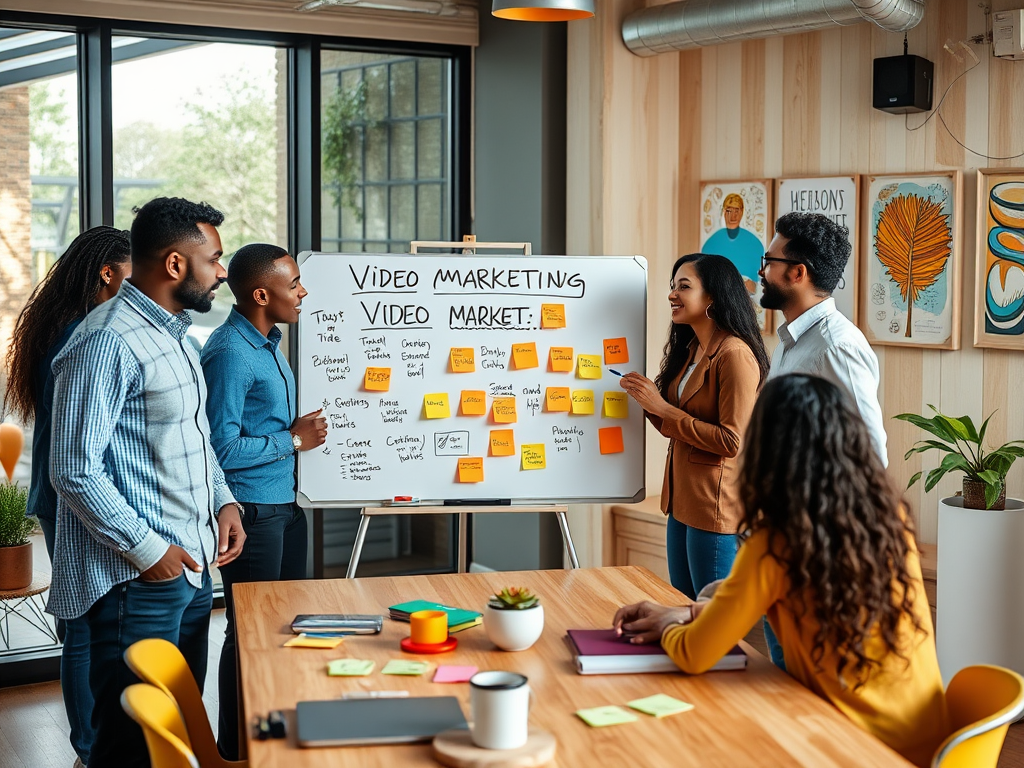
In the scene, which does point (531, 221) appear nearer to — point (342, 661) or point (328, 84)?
point (328, 84)

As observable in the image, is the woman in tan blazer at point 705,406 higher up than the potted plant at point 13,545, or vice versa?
the woman in tan blazer at point 705,406

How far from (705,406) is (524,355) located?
0.59 meters

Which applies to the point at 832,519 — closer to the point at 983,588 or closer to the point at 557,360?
the point at 557,360

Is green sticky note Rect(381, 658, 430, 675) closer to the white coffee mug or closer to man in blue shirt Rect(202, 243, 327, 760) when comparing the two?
the white coffee mug

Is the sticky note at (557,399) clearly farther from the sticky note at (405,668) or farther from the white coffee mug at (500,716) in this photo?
the white coffee mug at (500,716)

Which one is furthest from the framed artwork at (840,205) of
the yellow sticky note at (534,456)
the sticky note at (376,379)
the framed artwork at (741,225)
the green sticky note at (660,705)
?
the green sticky note at (660,705)

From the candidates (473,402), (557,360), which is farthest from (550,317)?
(473,402)

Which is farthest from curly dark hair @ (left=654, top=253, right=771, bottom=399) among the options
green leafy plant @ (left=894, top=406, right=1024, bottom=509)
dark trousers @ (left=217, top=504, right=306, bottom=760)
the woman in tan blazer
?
dark trousers @ (left=217, top=504, right=306, bottom=760)

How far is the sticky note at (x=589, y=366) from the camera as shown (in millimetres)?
3492

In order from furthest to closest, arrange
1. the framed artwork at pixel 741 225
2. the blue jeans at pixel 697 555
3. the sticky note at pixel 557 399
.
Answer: the framed artwork at pixel 741 225 → the sticky note at pixel 557 399 → the blue jeans at pixel 697 555

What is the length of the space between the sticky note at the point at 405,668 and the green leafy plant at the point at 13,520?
2.32 meters

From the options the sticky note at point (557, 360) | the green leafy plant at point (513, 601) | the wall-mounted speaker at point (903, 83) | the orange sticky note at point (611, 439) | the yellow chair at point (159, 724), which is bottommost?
the yellow chair at point (159, 724)

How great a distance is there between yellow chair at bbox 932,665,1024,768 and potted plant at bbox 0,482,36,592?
10.3 feet

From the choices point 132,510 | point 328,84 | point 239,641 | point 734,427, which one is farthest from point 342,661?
point 328,84
